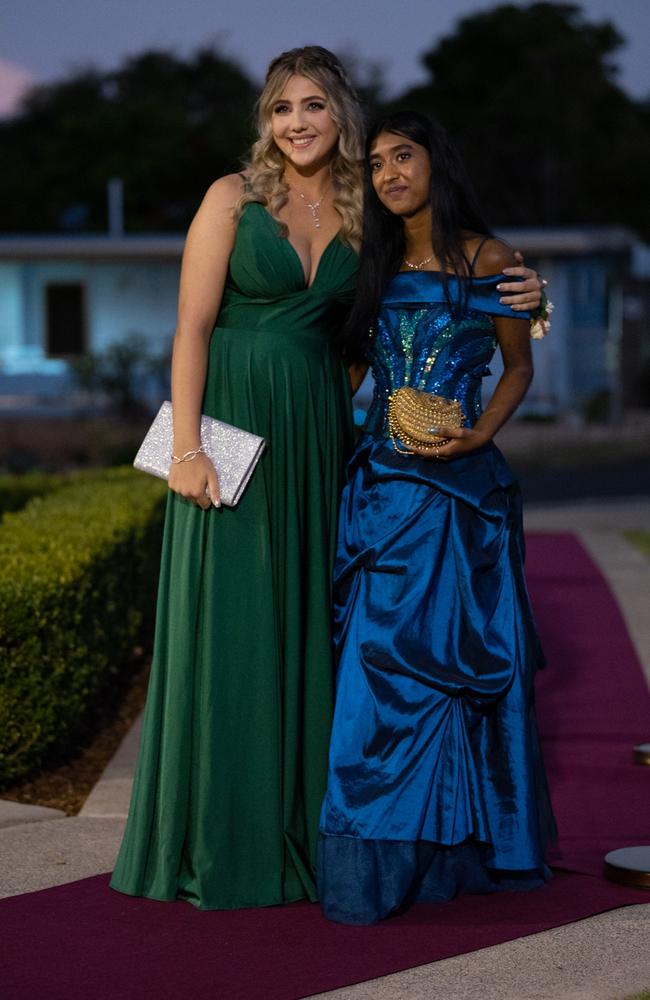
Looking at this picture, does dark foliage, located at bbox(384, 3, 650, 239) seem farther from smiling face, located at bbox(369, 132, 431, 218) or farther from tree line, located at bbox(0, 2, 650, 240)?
smiling face, located at bbox(369, 132, 431, 218)

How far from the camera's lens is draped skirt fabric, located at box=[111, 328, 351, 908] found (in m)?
4.01

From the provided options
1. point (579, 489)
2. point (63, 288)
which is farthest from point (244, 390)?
point (63, 288)

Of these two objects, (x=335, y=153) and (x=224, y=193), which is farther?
(x=335, y=153)

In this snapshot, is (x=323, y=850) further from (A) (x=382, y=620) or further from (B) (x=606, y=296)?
(B) (x=606, y=296)

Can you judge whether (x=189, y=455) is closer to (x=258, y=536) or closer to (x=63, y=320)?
(x=258, y=536)

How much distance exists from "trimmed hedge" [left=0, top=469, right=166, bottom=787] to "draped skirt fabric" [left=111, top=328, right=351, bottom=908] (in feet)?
4.22

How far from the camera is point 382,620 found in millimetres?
3941

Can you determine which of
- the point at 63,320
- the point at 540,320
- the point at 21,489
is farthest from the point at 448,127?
the point at 540,320

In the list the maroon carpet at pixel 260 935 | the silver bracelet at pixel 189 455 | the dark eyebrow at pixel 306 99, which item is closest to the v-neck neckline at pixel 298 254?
the dark eyebrow at pixel 306 99

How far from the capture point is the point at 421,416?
3.96 m

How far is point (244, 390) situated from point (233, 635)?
630mm

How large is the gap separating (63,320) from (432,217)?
22624 millimetres

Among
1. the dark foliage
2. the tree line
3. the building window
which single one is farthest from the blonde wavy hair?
the dark foliage

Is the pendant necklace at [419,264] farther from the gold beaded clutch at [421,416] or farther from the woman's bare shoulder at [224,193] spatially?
the woman's bare shoulder at [224,193]
